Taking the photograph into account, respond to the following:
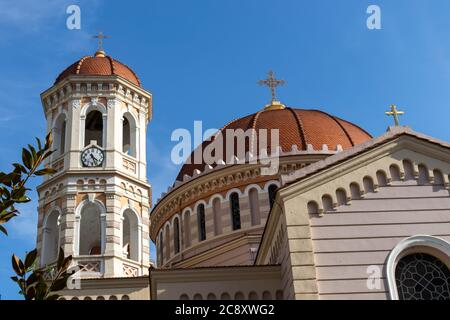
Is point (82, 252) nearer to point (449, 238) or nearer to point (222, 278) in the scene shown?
point (222, 278)

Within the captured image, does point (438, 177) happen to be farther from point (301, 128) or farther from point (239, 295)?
point (301, 128)

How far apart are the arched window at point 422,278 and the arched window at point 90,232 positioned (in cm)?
1497

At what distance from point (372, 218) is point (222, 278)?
4834mm

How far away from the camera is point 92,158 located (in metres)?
27.2

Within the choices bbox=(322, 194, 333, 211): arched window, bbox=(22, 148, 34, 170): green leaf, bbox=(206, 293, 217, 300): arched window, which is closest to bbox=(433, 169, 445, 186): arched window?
bbox=(322, 194, 333, 211): arched window

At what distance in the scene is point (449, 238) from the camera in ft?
52.4

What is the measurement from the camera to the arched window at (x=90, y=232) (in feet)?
89.8

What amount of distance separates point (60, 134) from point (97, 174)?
3.45 m

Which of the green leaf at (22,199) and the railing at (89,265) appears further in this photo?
the railing at (89,265)

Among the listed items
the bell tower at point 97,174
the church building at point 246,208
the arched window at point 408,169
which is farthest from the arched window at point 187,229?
the arched window at point 408,169

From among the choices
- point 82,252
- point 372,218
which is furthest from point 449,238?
point 82,252

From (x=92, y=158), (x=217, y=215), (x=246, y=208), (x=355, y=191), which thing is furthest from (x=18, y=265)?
(x=217, y=215)

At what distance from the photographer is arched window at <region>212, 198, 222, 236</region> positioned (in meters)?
28.2

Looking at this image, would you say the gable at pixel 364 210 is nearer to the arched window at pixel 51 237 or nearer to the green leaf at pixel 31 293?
the green leaf at pixel 31 293
